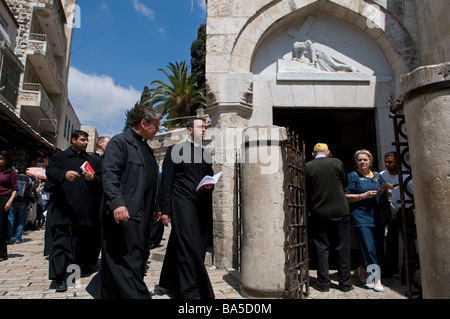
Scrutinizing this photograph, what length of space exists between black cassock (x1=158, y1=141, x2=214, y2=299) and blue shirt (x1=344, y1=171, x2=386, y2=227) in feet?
6.74

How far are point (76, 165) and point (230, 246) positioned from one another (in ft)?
8.95

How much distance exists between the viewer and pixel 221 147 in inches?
226

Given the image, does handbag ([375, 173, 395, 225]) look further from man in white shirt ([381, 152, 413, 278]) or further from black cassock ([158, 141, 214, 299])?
black cassock ([158, 141, 214, 299])

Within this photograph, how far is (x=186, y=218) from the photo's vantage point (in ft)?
11.3

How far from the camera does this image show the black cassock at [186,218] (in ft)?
11.1

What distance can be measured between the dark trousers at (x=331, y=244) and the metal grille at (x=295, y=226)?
0.26 meters

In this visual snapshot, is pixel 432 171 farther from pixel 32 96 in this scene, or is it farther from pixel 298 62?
pixel 32 96

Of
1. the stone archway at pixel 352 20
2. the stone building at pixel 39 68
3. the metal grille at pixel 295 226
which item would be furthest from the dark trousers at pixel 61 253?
the stone building at pixel 39 68

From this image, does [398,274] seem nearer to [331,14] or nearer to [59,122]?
[331,14]

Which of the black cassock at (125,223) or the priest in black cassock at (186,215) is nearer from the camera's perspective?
the black cassock at (125,223)

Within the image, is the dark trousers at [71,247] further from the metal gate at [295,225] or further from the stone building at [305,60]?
the metal gate at [295,225]

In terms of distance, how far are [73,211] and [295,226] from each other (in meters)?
2.77

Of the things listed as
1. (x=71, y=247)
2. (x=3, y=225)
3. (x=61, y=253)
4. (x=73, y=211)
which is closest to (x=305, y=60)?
(x=73, y=211)
